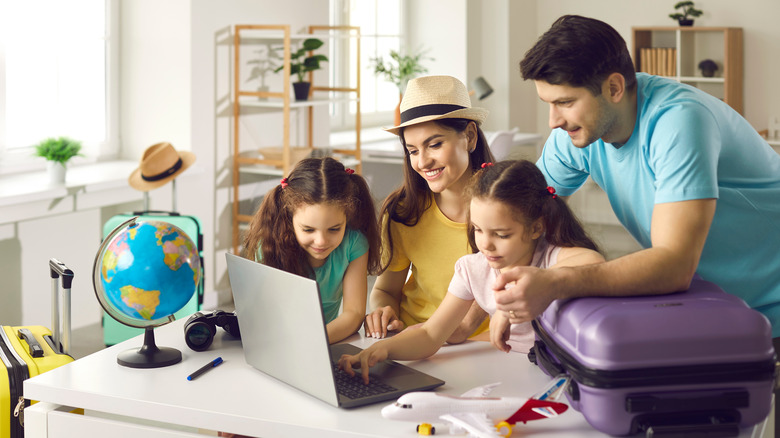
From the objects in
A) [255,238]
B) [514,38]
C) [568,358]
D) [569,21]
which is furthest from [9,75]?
[514,38]

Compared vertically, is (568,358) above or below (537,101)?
below

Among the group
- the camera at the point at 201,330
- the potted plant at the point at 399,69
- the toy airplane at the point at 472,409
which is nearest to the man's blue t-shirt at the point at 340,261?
the camera at the point at 201,330

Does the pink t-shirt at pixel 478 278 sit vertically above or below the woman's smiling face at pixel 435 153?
below

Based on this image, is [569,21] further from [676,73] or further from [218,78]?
[676,73]

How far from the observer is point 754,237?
1661 millimetres

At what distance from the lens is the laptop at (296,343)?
1358mm

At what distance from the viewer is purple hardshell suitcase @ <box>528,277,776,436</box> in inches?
47.9

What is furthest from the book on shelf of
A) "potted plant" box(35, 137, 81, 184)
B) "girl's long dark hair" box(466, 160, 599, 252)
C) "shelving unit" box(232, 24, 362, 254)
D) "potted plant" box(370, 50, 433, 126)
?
"girl's long dark hair" box(466, 160, 599, 252)

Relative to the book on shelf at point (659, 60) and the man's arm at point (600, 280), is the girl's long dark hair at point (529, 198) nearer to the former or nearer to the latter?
the man's arm at point (600, 280)

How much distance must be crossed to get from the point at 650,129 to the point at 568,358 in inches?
18.9

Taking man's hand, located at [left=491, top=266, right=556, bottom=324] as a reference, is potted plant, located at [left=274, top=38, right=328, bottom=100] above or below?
above

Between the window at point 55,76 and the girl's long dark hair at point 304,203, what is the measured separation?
2417mm

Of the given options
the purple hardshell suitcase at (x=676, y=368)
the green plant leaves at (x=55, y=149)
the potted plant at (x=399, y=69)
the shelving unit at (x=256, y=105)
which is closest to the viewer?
the purple hardshell suitcase at (x=676, y=368)

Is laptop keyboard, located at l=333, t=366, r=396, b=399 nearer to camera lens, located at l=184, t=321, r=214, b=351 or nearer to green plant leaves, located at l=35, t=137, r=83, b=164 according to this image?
camera lens, located at l=184, t=321, r=214, b=351
